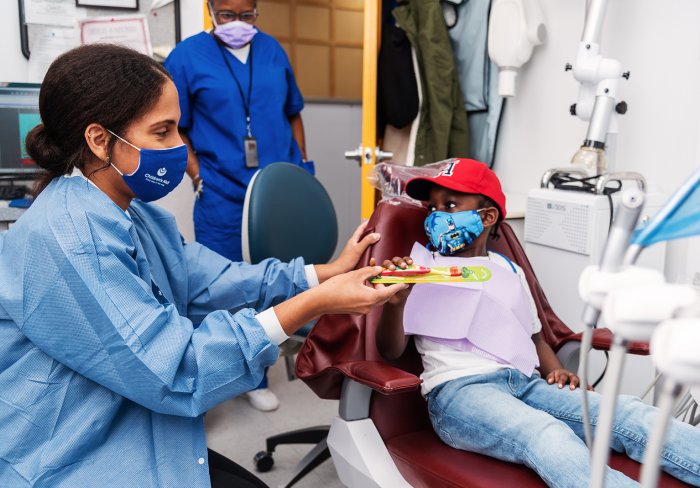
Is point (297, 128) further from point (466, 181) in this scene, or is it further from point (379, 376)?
point (379, 376)

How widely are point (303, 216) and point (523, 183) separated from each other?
108 cm

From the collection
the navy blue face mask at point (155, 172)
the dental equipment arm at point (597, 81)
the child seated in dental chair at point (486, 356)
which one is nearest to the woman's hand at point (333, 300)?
the child seated in dental chair at point (486, 356)

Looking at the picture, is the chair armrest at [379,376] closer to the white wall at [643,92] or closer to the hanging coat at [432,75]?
the white wall at [643,92]

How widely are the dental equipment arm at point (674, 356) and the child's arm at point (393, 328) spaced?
0.87 metres

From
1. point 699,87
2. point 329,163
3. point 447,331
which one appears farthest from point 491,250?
point 329,163

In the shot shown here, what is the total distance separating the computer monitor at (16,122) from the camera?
7.29ft

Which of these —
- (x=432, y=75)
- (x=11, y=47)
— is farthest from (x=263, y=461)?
(x=11, y=47)

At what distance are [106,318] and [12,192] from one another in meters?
1.45

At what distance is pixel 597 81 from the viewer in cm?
206

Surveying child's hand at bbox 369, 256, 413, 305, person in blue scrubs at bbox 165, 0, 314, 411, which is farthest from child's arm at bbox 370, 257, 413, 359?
person in blue scrubs at bbox 165, 0, 314, 411

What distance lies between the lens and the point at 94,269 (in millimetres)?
994

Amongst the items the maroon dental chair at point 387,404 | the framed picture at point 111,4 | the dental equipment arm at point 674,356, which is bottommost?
the maroon dental chair at point 387,404

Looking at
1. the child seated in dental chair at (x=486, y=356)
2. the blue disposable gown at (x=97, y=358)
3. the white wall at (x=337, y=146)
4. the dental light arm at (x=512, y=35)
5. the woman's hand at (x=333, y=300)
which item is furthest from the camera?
the white wall at (x=337, y=146)

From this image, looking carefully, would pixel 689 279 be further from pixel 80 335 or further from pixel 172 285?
pixel 80 335
